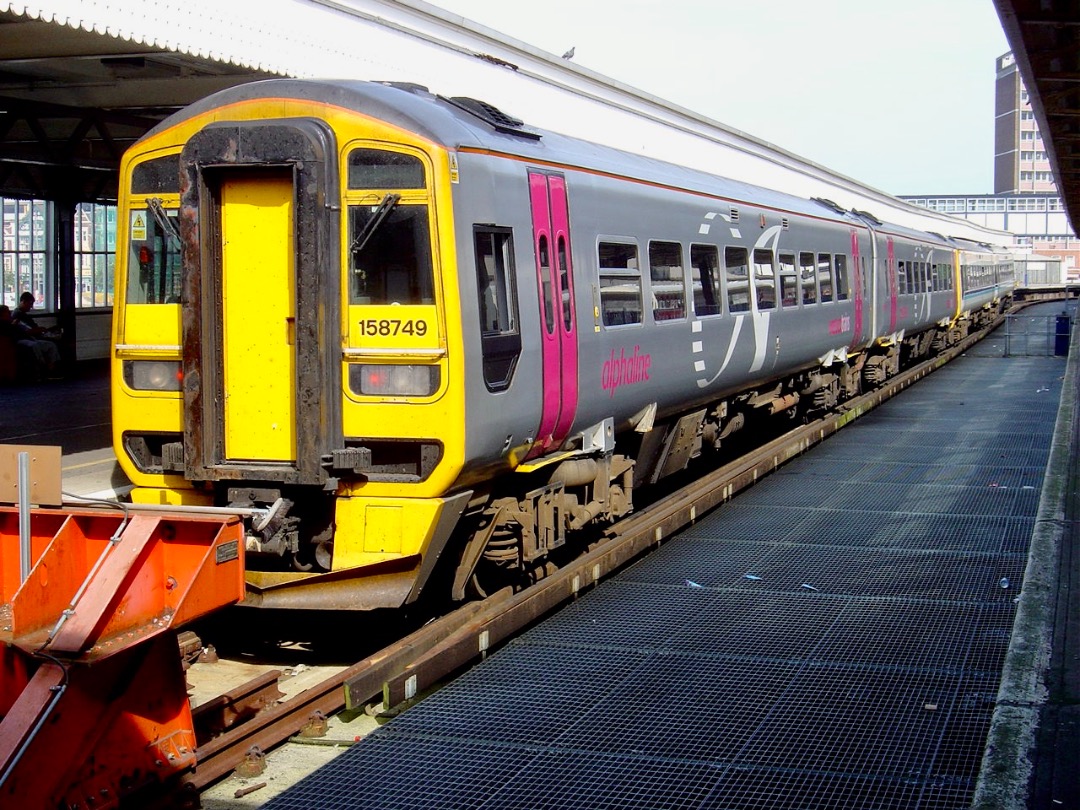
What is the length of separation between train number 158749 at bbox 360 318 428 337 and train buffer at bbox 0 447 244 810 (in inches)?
63.5

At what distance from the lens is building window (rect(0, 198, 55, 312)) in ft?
72.6

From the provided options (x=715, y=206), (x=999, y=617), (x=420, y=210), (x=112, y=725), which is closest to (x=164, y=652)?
(x=112, y=725)

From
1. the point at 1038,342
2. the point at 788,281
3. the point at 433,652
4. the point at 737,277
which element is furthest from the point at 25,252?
the point at 1038,342

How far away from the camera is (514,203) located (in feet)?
22.9

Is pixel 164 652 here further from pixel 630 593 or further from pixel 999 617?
pixel 999 617

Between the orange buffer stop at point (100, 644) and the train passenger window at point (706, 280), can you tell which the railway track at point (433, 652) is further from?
the train passenger window at point (706, 280)

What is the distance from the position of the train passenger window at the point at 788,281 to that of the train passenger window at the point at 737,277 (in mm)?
1391

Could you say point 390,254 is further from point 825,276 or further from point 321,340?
point 825,276

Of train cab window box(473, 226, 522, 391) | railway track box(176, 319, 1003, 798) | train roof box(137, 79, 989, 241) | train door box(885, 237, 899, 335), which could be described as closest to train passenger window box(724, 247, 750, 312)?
train roof box(137, 79, 989, 241)

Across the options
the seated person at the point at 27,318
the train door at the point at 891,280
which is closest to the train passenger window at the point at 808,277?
the train door at the point at 891,280

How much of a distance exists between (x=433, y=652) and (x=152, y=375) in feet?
7.34

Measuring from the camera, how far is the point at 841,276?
16.3 m

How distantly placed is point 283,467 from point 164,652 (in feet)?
5.16

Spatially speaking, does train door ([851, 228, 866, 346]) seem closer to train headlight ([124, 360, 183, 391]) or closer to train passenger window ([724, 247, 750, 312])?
train passenger window ([724, 247, 750, 312])
